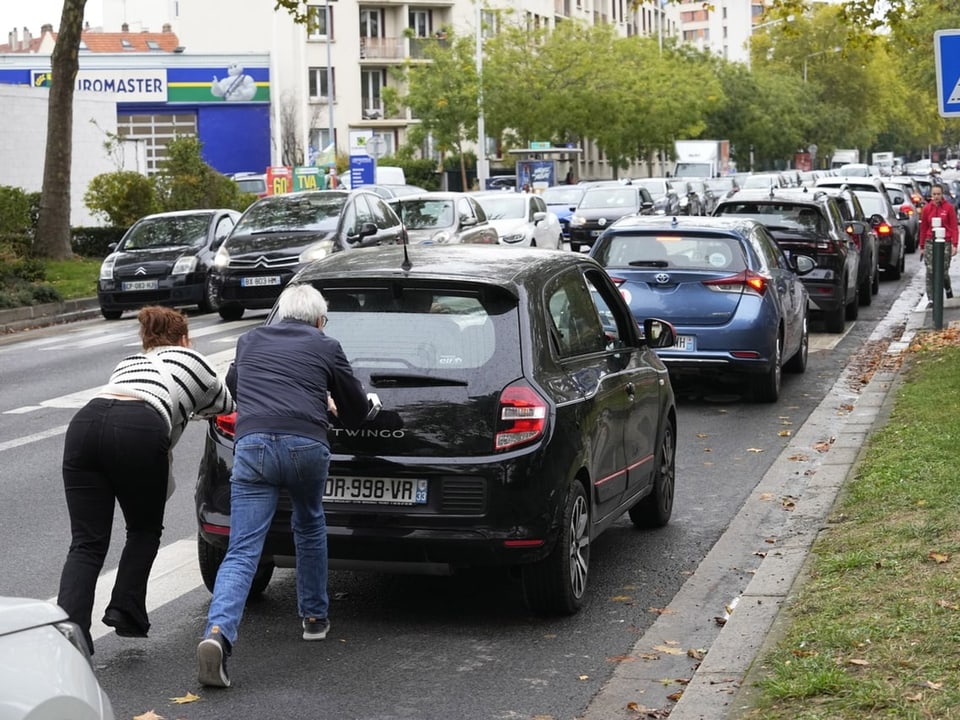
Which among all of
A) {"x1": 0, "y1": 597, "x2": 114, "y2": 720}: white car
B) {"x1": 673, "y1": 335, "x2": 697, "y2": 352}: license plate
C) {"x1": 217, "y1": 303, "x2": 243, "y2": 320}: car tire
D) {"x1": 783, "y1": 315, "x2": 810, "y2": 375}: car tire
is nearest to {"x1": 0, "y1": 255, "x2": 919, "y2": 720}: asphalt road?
{"x1": 0, "y1": 597, "x2": 114, "y2": 720}: white car

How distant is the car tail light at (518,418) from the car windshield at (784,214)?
1474cm

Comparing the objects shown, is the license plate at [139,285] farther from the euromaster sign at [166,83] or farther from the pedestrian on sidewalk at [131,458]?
the euromaster sign at [166,83]

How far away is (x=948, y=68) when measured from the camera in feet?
44.1

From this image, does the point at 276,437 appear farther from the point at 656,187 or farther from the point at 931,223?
the point at 656,187

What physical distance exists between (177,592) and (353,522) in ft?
4.56

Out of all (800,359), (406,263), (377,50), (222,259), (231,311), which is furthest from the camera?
(377,50)

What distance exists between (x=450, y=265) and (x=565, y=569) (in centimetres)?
149

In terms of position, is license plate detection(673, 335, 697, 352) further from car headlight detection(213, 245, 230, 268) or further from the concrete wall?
the concrete wall

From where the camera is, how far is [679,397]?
1551 cm

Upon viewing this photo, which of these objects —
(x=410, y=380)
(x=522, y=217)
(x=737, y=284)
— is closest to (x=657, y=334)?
(x=410, y=380)

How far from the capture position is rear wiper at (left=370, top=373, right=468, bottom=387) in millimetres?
7105

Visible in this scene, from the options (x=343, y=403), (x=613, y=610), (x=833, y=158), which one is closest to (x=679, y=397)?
(x=613, y=610)

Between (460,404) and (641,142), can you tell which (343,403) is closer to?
(460,404)

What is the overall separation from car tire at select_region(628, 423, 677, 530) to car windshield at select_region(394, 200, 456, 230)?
754 inches
